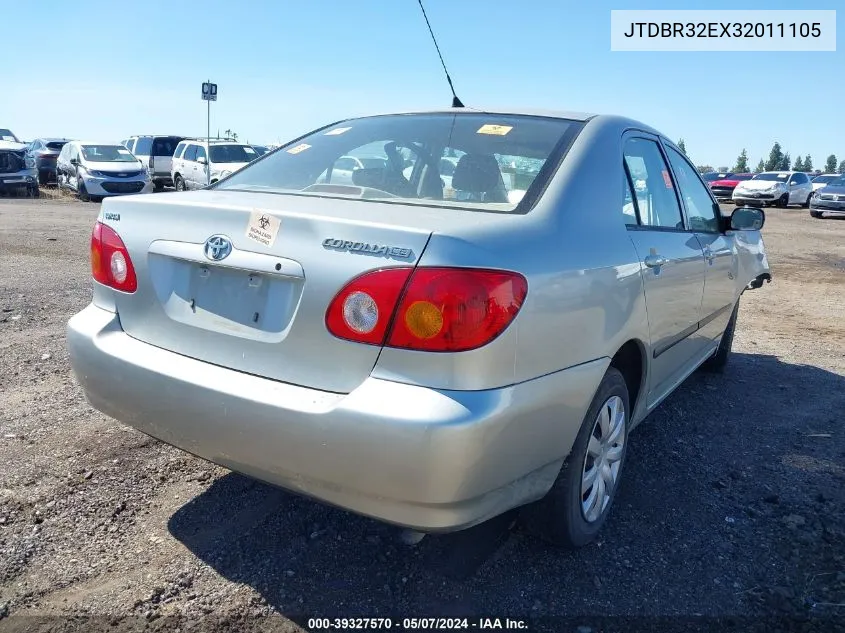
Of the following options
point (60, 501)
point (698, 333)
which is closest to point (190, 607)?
point (60, 501)

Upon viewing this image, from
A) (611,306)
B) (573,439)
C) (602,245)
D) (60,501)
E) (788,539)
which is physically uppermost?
(602,245)

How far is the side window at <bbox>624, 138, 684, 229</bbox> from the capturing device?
3.08m

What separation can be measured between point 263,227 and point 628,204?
153 centimetres

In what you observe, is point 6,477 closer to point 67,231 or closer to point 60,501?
point 60,501

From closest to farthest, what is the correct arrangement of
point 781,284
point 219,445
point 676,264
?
point 219,445 < point 676,264 < point 781,284

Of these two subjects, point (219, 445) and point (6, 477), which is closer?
point (219, 445)

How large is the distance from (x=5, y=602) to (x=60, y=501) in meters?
0.64

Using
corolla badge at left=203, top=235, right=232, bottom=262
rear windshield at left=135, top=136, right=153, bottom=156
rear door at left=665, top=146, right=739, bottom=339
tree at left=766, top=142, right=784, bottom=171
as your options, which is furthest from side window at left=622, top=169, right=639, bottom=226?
tree at left=766, top=142, right=784, bottom=171

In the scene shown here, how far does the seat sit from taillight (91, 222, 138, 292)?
48.4 inches

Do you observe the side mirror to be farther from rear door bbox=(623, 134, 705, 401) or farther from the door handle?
the door handle

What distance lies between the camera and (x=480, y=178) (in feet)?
8.83

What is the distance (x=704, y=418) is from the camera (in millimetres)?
4277

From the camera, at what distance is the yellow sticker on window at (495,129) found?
294cm

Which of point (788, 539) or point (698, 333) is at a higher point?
point (698, 333)
